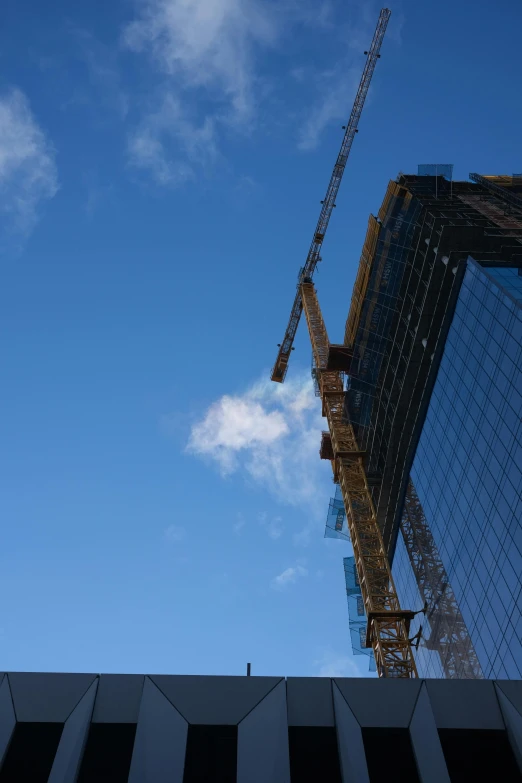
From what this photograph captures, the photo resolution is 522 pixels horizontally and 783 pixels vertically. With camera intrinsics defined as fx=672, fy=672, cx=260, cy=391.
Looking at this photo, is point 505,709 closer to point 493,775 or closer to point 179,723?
point 493,775

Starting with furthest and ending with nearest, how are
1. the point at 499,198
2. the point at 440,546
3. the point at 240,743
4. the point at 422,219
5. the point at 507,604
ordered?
1. the point at 499,198
2. the point at 422,219
3. the point at 440,546
4. the point at 507,604
5. the point at 240,743

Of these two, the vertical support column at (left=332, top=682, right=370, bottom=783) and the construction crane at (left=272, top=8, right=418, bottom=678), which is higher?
the construction crane at (left=272, top=8, right=418, bottom=678)

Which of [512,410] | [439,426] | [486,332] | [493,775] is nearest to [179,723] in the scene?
[493,775]

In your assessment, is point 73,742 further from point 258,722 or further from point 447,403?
point 447,403

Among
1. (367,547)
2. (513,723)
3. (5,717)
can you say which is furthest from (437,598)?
(5,717)

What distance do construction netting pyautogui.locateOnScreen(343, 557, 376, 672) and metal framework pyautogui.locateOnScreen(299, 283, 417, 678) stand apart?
805cm

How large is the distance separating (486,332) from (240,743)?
3986cm

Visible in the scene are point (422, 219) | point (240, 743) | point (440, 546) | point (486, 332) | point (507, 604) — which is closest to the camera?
point (240, 743)

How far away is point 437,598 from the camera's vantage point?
56.7 m

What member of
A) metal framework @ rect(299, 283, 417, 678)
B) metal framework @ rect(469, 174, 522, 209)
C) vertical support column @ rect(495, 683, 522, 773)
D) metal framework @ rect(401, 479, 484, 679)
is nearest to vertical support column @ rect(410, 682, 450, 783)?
vertical support column @ rect(495, 683, 522, 773)

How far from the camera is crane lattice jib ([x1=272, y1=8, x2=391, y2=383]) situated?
101750 millimetres

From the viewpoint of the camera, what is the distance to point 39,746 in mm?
18375

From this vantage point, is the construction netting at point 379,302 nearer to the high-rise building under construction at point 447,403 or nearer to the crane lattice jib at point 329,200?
the high-rise building under construction at point 447,403

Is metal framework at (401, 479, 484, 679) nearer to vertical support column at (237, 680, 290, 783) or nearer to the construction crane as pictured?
the construction crane
